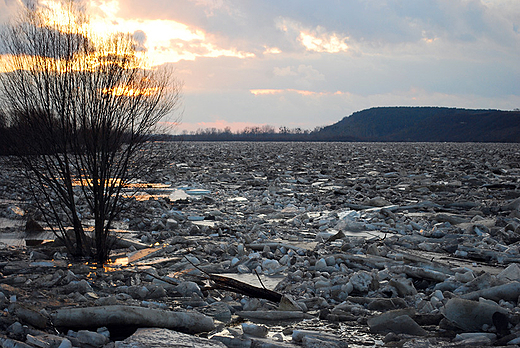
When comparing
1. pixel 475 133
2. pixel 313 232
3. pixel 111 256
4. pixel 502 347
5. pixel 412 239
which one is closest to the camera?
pixel 502 347

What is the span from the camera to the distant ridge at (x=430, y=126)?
492ft

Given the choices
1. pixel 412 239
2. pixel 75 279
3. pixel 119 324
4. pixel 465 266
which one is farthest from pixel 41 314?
pixel 412 239

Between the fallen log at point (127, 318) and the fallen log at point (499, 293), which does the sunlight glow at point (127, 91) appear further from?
the fallen log at point (499, 293)

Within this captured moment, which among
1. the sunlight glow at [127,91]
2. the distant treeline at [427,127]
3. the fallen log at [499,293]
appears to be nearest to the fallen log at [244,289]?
the fallen log at [499,293]

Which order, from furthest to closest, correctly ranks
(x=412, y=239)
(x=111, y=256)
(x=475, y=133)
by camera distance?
(x=475, y=133), (x=412, y=239), (x=111, y=256)

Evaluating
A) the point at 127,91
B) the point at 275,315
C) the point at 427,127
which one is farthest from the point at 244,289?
the point at 427,127

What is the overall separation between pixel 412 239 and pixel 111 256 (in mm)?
4262

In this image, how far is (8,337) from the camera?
9.10 feet

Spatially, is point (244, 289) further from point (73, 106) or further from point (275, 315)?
point (73, 106)

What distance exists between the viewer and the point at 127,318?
327 cm

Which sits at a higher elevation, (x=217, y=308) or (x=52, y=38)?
(x=52, y=38)

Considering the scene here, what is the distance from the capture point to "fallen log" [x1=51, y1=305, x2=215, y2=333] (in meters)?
3.20

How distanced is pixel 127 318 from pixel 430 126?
183 m

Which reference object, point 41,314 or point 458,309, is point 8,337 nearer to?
point 41,314
